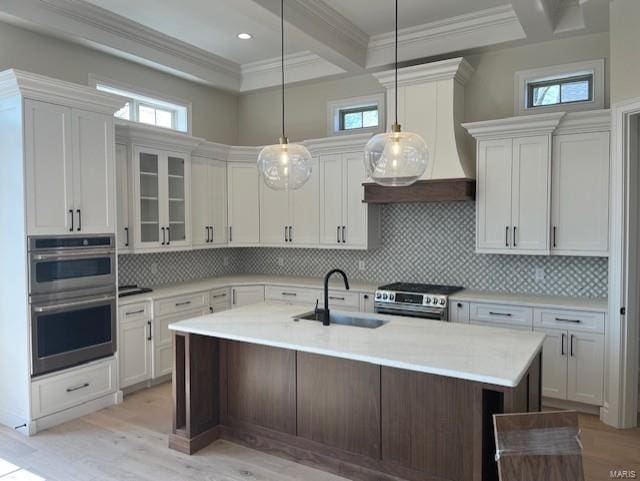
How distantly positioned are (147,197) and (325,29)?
2.35 metres

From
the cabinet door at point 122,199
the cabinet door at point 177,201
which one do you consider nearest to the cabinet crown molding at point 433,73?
the cabinet door at point 177,201

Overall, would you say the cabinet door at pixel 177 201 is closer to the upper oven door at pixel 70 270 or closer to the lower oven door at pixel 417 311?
the upper oven door at pixel 70 270

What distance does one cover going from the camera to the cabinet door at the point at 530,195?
13.8 feet

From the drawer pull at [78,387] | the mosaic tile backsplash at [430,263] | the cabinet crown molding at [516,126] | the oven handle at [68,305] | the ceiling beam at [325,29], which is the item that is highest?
the ceiling beam at [325,29]

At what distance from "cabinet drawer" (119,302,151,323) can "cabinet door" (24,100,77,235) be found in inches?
36.1

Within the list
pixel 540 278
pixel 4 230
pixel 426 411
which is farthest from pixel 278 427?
pixel 540 278

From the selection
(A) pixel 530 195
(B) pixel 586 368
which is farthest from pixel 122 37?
(B) pixel 586 368

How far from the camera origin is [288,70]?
5.61 m

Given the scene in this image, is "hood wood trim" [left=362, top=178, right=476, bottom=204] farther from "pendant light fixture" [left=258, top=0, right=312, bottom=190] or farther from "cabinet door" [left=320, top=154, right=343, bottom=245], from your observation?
"pendant light fixture" [left=258, top=0, right=312, bottom=190]

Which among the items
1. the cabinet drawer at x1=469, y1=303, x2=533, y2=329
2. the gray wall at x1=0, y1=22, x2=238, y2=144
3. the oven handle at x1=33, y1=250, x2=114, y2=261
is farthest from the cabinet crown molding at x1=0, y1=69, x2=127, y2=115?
the cabinet drawer at x1=469, y1=303, x2=533, y2=329

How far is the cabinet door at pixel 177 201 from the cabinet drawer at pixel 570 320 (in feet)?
11.7

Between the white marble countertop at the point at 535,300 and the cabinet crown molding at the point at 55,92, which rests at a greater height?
the cabinet crown molding at the point at 55,92

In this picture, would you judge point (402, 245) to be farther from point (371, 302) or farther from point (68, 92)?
point (68, 92)

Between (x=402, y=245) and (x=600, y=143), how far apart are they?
2131 millimetres
